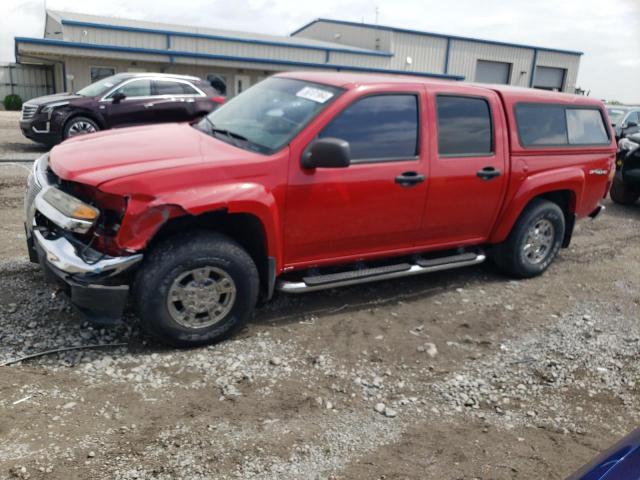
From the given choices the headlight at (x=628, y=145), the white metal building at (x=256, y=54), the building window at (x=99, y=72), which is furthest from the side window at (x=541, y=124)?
the building window at (x=99, y=72)

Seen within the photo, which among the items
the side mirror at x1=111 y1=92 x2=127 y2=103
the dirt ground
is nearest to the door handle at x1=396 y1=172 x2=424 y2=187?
the dirt ground

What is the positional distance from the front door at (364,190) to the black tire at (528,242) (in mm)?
1359

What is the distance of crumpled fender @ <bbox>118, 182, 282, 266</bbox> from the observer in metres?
3.63

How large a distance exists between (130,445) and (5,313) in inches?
74.4

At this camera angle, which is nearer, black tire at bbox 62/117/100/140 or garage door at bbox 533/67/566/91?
black tire at bbox 62/117/100/140

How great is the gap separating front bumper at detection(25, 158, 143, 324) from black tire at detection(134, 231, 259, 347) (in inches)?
5.3

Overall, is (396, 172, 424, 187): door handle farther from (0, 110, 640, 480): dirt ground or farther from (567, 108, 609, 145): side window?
(567, 108, 609, 145): side window

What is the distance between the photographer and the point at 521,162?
5.45m

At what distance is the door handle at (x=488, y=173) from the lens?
5125 millimetres

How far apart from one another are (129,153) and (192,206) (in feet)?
2.30

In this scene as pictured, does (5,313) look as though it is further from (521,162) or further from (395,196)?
(521,162)

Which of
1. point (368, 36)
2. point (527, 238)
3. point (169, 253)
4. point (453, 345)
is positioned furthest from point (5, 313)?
point (368, 36)

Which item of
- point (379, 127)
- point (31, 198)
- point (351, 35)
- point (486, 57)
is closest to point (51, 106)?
point (31, 198)

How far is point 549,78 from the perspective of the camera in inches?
1638
